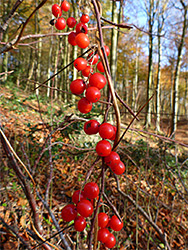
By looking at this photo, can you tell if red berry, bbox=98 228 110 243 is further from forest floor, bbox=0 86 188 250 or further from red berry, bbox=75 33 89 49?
forest floor, bbox=0 86 188 250

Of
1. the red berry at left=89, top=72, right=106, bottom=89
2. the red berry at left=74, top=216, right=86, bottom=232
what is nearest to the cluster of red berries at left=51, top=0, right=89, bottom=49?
the red berry at left=89, top=72, right=106, bottom=89

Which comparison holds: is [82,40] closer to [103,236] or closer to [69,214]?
[69,214]

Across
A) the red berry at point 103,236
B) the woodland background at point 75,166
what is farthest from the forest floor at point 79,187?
the red berry at point 103,236

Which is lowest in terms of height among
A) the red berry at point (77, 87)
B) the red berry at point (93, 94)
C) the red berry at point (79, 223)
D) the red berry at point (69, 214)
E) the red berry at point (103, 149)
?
the red berry at point (79, 223)

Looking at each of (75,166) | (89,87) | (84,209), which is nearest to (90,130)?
(89,87)

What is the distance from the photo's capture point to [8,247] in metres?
1.89

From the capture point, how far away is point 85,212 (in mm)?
442

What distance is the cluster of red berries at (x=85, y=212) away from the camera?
0.44m

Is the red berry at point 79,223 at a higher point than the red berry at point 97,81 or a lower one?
lower

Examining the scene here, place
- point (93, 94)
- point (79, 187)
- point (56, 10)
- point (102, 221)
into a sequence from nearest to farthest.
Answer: point (93, 94)
point (102, 221)
point (56, 10)
point (79, 187)

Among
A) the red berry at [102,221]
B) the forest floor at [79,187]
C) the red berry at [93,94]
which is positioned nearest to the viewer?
the red berry at [93,94]

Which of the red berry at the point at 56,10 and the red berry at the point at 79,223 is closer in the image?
the red berry at the point at 79,223

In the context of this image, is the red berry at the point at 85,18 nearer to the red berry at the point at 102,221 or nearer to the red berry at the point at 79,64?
the red berry at the point at 79,64

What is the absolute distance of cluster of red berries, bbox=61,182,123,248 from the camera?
0.44 metres
